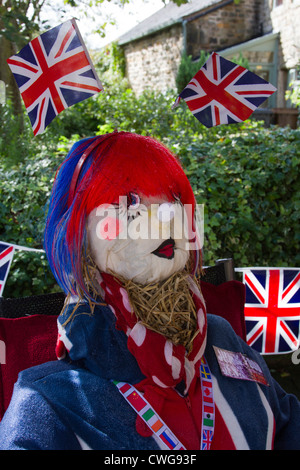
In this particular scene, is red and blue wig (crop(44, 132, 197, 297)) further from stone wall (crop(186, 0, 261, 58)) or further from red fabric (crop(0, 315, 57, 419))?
stone wall (crop(186, 0, 261, 58))

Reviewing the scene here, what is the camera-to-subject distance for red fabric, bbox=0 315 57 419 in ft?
4.28

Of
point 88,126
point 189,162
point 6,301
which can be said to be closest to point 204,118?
point 6,301

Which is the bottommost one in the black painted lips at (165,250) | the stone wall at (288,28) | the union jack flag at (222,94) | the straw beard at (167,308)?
the straw beard at (167,308)

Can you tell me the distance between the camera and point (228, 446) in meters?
1.13

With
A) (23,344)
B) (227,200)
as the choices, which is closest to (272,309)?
(227,200)

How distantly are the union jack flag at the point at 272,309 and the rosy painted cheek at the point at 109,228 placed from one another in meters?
1.23

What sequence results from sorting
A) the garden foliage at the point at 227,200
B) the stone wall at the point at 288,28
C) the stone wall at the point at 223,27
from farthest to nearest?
1. the stone wall at the point at 223,27
2. the stone wall at the point at 288,28
3. the garden foliage at the point at 227,200

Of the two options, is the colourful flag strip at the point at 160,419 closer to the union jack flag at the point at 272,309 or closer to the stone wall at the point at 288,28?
the union jack flag at the point at 272,309

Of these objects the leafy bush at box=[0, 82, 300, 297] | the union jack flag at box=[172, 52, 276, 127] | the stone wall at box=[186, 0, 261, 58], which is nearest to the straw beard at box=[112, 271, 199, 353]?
the union jack flag at box=[172, 52, 276, 127]

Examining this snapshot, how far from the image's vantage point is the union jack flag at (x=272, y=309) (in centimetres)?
223

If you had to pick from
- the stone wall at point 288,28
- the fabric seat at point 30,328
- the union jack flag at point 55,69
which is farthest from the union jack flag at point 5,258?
the stone wall at point 288,28

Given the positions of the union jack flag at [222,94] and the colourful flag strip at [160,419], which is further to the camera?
the union jack flag at [222,94]

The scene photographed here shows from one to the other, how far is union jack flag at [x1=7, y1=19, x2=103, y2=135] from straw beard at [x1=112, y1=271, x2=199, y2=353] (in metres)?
0.64

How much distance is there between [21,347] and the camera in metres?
1.34
